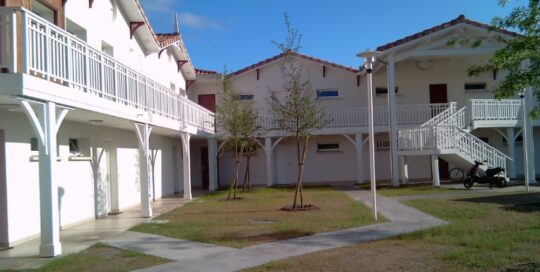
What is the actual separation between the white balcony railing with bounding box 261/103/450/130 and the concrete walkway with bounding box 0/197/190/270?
10.7 meters

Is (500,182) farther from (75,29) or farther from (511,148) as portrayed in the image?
(75,29)

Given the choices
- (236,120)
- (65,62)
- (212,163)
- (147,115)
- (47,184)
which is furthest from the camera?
(212,163)

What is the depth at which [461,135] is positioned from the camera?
2042cm

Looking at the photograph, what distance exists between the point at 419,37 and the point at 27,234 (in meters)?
17.4

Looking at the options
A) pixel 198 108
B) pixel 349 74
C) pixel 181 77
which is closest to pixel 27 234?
pixel 198 108

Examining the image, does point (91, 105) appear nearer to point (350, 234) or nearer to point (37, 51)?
point (37, 51)

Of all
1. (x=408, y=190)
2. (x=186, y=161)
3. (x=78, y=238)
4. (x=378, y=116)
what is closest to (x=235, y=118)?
(x=186, y=161)

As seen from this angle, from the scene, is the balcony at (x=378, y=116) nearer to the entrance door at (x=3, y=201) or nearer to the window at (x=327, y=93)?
the window at (x=327, y=93)

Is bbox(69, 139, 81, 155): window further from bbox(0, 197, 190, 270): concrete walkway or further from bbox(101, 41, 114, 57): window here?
bbox(101, 41, 114, 57): window

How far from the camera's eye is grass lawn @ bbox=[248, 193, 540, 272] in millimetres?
7191

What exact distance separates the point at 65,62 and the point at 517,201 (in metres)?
12.3

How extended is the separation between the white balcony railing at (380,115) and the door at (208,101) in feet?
15.5

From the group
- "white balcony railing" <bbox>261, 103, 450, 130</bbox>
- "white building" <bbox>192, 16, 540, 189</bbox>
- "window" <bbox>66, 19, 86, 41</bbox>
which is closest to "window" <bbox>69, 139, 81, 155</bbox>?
"window" <bbox>66, 19, 86, 41</bbox>

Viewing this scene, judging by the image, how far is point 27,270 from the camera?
7.67 metres
